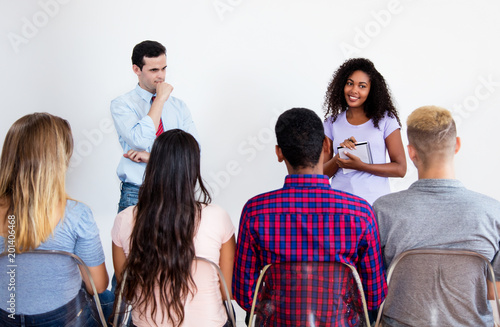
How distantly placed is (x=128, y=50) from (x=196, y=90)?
1.96ft

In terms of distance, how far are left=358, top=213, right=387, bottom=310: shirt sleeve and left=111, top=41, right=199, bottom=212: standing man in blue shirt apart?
1370 millimetres

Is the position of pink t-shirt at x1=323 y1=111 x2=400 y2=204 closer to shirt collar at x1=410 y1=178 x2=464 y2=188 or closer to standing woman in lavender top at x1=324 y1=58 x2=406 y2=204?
standing woman in lavender top at x1=324 y1=58 x2=406 y2=204

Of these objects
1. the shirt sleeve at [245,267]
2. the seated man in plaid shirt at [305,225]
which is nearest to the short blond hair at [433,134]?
the seated man in plaid shirt at [305,225]

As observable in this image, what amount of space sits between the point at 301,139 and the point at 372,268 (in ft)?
1.57

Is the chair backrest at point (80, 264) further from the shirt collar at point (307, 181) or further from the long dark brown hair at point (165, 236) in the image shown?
the shirt collar at point (307, 181)

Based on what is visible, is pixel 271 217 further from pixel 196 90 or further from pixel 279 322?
pixel 196 90

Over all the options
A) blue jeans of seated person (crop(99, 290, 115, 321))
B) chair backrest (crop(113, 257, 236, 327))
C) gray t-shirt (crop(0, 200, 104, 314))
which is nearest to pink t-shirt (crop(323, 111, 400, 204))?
chair backrest (crop(113, 257, 236, 327))

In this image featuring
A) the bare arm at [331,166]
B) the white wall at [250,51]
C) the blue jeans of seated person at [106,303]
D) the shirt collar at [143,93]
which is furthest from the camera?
the white wall at [250,51]

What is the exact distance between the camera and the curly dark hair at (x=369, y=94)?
2637 mm

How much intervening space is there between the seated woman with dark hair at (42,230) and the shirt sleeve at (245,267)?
50 cm

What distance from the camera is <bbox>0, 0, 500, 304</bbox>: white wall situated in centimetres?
362

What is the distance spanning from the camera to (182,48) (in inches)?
143

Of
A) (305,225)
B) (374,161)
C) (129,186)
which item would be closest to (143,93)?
(129,186)

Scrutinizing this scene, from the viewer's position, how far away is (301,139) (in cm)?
160
